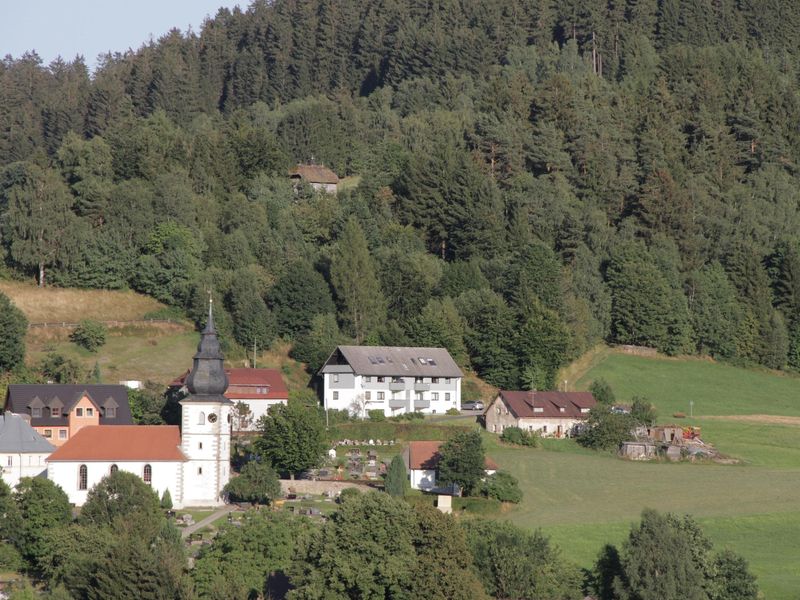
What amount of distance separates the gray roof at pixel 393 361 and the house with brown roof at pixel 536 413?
6.27 metres

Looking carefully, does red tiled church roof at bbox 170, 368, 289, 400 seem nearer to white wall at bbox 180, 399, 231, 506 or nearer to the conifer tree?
the conifer tree

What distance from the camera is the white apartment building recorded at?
4262 inches

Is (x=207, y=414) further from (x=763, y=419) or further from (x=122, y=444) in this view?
(x=763, y=419)

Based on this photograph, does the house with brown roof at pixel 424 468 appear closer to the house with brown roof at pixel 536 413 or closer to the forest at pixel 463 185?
the house with brown roof at pixel 536 413

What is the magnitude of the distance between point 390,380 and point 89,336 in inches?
870

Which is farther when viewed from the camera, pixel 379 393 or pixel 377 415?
pixel 379 393

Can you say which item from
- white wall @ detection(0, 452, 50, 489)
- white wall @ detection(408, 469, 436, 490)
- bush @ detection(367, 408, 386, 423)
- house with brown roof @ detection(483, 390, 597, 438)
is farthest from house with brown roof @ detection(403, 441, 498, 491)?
white wall @ detection(0, 452, 50, 489)

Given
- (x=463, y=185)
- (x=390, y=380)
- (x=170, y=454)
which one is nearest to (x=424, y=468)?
(x=170, y=454)

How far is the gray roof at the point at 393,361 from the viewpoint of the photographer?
10888 centimetres

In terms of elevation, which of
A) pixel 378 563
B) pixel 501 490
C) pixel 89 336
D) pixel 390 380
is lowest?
pixel 378 563

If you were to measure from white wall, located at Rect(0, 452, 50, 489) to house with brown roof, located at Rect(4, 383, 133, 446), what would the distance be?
5821 millimetres

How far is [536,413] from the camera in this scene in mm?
104500

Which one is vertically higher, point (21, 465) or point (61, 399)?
point (61, 399)

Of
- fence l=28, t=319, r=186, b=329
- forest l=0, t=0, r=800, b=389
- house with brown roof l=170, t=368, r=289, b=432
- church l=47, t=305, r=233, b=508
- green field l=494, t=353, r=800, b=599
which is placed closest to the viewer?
green field l=494, t=353, r=800, b=599
